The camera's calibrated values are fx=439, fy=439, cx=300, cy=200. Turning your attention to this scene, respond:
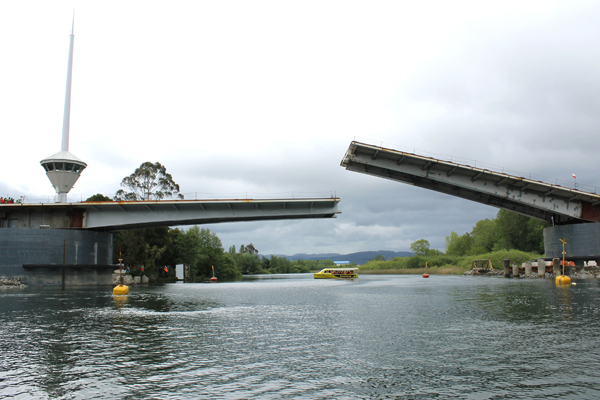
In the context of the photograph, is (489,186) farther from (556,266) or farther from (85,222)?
→ (85,222)

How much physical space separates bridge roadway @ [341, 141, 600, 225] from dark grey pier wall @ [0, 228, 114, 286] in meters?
28.2

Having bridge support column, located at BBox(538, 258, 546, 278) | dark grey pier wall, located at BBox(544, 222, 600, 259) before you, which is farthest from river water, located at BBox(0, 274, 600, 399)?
bridge support column, located at BBox(538, 258, 546, 278)

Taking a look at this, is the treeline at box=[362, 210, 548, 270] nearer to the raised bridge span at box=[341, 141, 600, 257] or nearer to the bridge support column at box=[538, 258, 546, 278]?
the bridge support column at box=[538, 258, 546, 278]

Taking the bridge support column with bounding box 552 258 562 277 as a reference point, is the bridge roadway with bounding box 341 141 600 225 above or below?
above

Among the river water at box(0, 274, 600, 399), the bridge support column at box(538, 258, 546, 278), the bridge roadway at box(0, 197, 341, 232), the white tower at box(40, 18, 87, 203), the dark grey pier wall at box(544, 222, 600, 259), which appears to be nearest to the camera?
the river water at box(0, 274, 600, 399)

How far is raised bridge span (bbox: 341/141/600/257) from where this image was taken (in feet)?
124

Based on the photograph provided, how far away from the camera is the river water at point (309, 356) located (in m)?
7.41

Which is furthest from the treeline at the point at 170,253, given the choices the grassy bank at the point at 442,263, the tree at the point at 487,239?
the tree at the point at 487,239

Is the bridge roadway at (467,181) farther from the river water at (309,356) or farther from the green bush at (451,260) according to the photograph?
the green bush at (451,260)

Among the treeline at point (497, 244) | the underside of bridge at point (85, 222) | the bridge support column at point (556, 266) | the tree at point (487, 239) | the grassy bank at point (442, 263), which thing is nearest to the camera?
the underside of bridge at point (85, 222)

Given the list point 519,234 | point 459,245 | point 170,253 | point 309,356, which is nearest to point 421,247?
point 459,245

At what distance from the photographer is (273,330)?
1380cm

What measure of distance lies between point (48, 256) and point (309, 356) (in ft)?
135

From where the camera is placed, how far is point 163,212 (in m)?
46.6
